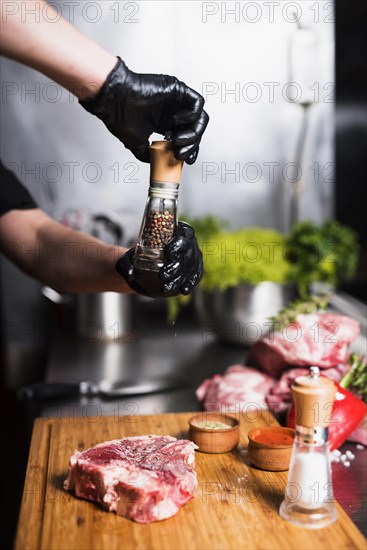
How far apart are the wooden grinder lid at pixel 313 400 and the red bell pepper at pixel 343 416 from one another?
0.35 m

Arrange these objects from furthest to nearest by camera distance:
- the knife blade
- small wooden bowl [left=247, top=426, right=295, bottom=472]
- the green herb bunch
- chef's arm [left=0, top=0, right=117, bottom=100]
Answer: the green herb bunch
the knife blade
small wooden bowl [left=247, top=426, right=295, bottom=472]
chef's arm [left=0, top=0, right=117, bottom=100]

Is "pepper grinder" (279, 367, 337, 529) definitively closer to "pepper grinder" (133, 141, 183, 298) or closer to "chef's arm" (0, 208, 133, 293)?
"pepper grinder" (133, 141, 183, 298)

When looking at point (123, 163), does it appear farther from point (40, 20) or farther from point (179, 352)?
point (40, 20)

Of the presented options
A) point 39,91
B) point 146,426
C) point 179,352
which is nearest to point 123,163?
point 39,91

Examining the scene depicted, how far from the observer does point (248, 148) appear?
3.03 meters

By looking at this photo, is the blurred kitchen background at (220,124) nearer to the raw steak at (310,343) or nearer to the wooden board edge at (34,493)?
the raw steak at (310,343)

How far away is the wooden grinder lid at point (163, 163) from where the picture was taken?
1333 millimetres

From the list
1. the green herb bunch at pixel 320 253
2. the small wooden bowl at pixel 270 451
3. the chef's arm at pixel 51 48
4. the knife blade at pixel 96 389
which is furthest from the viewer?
the green herb bunch at pixel 320 253

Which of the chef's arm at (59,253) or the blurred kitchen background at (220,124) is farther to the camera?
the blurred kitchen background at (220,124)

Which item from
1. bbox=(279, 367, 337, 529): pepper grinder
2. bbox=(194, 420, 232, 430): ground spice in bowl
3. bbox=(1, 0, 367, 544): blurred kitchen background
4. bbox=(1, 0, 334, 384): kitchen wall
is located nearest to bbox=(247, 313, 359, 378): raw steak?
bbox=(194, 420, 232, 430): ground spice in bowl

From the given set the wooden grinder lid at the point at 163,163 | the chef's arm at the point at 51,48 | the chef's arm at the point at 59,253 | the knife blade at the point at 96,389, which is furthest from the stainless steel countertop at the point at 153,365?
the chef's arm at the point at 51,48

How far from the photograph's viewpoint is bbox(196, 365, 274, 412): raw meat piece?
1.81 meters

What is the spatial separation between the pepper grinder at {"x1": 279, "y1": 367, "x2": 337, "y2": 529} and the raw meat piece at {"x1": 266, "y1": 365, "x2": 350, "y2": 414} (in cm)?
51

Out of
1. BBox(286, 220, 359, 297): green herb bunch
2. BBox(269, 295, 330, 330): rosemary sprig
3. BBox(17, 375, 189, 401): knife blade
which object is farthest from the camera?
BBox(286, 220, 359, 297): green herb bunch
